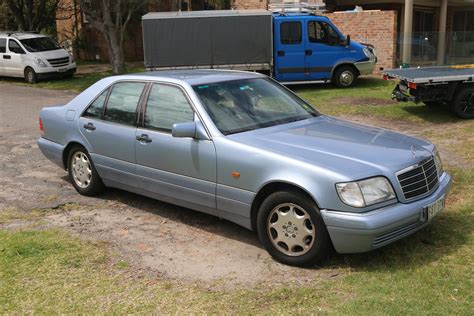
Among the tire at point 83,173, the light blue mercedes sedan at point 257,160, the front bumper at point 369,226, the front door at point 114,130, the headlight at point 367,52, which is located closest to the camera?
the front bumper at point 369,226

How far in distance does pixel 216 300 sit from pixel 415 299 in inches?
55.2

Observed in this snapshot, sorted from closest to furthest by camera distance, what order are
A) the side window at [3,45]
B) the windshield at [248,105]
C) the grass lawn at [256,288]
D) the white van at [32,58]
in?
the grass lawn at [256,288]
the windshield at [248,105]
the white van at [32,58]
the side window at [3,45]

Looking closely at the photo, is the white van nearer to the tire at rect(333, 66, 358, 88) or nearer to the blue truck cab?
the blue truck cab

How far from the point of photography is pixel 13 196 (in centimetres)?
644

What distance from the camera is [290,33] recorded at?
53.8 feet

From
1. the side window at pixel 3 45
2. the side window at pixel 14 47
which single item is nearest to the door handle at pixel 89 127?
the side window at pixel 14 47

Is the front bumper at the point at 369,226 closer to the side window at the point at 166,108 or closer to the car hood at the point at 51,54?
the side window at the point at 166,108

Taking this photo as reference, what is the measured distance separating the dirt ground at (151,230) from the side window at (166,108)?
1.05 metres

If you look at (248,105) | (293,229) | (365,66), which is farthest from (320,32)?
(293,229)

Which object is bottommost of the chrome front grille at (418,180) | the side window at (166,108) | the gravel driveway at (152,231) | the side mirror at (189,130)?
the gravel driveway at (152,231)

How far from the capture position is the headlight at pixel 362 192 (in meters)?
4.04

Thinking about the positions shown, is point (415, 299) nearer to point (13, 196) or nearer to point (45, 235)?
point (45, 235)

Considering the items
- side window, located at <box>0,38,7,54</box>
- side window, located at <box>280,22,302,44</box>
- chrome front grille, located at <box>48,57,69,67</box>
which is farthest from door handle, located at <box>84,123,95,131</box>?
side window, located at <box>0,38,7,54</box>

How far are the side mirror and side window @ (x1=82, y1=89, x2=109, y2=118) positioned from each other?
1518mm
